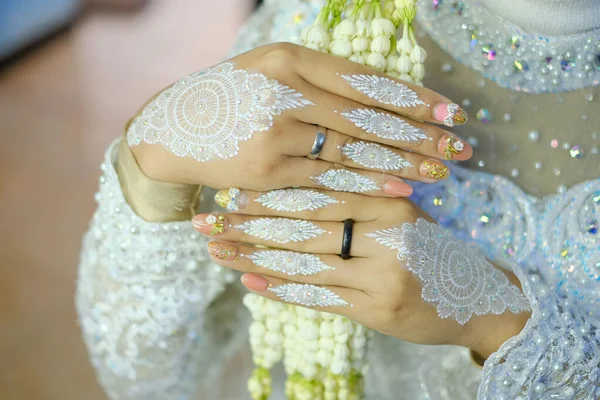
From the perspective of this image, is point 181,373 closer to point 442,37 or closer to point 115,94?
point 442,37

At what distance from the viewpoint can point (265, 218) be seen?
744 mm

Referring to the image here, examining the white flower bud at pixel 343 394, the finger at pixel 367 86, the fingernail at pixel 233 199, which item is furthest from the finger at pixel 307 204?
the white flower bud at pixel 343 394

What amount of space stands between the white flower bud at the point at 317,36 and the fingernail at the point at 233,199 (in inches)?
7.2

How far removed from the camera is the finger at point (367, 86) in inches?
27.1

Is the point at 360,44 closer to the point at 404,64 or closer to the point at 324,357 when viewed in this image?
the point at 404,64

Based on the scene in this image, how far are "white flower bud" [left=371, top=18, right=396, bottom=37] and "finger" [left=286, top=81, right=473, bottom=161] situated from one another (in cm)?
8

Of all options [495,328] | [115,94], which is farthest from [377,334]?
[115,94]

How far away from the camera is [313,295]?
750 mm

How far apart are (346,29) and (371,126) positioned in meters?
0.11

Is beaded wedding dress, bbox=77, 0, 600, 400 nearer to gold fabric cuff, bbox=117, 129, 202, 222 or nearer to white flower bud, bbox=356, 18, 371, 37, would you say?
gold fabric cuff, bbox=117, 129, 202, 222

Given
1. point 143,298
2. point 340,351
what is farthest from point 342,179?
point 143,298

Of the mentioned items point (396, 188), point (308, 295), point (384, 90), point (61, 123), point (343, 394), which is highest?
point (384, 90)

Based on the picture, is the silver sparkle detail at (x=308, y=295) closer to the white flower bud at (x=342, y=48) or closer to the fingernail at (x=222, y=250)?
the fingernail at (x=222, y=250)

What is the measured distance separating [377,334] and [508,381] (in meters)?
0.24
